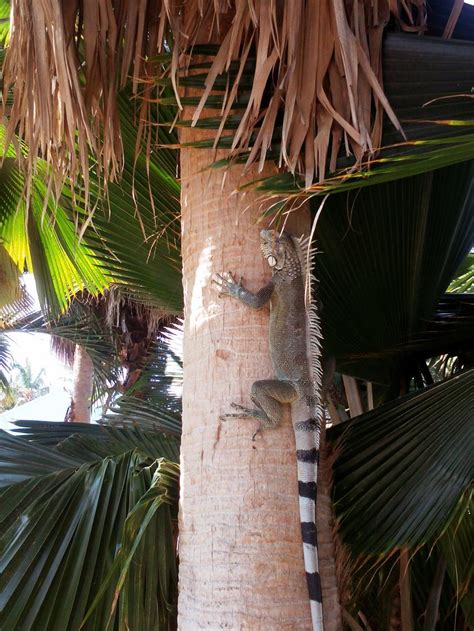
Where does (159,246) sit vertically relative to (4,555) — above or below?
above

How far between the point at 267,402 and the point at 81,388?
849 centimetres

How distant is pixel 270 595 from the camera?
189 cm

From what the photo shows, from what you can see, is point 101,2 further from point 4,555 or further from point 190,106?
point 4,555

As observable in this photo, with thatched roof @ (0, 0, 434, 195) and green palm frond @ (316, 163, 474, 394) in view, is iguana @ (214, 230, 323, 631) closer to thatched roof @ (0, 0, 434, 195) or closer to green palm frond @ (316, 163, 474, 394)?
green palm frond @ (316, 163, 474, 394)

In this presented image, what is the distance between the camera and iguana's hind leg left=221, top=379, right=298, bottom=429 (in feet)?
6.61

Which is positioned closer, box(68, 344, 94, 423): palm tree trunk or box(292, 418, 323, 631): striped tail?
box(292, 418, 323, 631): striped tail

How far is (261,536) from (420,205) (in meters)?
1.60

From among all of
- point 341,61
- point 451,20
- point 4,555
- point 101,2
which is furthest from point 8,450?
point 451,20

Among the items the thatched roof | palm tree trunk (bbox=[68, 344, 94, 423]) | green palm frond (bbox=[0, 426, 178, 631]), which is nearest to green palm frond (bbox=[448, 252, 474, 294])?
the thatched roof

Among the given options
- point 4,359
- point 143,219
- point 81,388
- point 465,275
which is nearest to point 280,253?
point 143,219

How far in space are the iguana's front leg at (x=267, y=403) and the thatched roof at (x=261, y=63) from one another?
635mm

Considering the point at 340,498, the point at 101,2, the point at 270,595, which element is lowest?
the point at 270,595

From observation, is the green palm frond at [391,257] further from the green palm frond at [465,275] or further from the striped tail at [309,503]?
the green palm frond at [465,275]

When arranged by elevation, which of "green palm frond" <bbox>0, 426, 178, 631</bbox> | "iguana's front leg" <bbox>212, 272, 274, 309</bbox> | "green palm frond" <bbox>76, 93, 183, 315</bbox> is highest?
"green palm frond" <bbox>76, 93, 183, 315</bbox>
